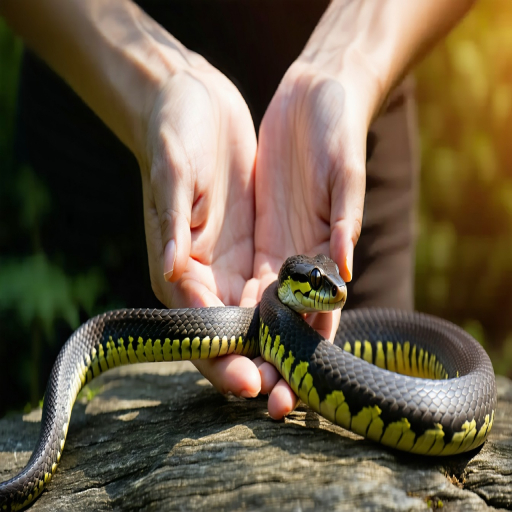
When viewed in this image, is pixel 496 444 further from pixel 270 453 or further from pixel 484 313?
pixel 484 313

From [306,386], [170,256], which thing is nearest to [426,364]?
[306,386]

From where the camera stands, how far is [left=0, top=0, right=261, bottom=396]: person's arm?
14.3 feet

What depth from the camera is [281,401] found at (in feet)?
11.7

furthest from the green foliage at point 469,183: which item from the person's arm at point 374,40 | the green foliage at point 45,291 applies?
the green foliage at point 45,291

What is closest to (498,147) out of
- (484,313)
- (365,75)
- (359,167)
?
(484,313)

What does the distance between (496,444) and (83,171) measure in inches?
188

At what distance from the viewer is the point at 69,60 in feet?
18.3

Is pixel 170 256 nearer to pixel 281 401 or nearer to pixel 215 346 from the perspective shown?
pixel 215 346

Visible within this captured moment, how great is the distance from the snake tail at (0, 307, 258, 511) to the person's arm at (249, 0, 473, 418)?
0.45m

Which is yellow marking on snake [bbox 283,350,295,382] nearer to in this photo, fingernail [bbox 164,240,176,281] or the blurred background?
fingernail [bbox 164,240,176,281]

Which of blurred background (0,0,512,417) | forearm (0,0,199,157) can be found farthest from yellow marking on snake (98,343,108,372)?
blurred background (0,0,512,417)

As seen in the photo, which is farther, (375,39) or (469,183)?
(469,183)

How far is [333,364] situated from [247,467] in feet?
2.64

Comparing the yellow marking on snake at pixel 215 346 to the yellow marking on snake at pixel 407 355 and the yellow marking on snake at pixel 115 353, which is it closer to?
the yellow marking on snake at pixel 115 353
